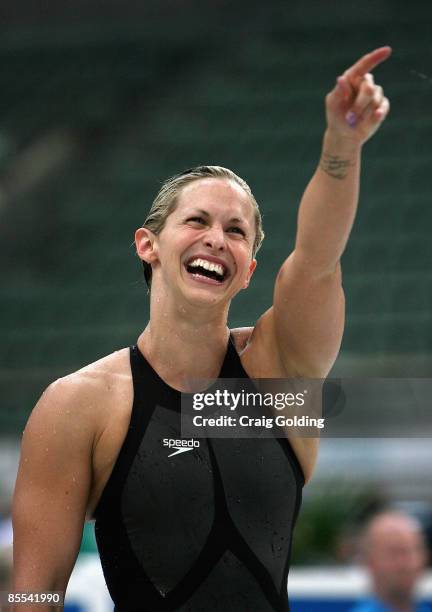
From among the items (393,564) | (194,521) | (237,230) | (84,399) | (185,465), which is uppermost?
(237,230)

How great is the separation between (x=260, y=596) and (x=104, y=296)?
6.24 m

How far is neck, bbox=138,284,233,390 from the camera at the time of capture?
2244 millimetres

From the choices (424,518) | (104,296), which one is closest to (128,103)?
(104,296)

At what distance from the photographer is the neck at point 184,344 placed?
7.36 feet

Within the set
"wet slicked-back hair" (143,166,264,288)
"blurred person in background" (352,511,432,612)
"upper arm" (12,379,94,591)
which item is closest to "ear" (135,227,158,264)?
"wet slicked-back hair" (143,166,264,288)

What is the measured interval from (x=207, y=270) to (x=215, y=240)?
7cm

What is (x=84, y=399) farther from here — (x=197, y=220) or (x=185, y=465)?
(x=197, y=220)

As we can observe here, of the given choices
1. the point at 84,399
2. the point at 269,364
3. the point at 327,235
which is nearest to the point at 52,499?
the point at 84,399

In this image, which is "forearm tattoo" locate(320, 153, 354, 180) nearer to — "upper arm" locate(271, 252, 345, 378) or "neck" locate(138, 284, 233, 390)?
"upper arm" locate(271, 252, 345, 378)

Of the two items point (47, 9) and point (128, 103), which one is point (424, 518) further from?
point (47, 9)

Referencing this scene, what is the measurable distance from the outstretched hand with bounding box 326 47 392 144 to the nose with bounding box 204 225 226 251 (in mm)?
407

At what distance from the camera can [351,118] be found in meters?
1.81

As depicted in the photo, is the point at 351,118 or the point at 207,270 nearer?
the point at 351,118

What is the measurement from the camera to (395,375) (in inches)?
261
